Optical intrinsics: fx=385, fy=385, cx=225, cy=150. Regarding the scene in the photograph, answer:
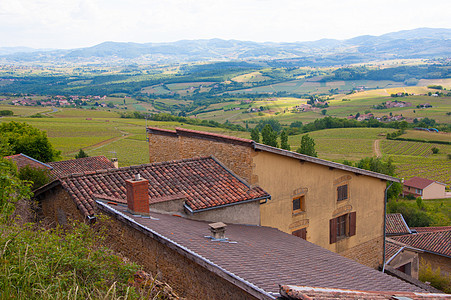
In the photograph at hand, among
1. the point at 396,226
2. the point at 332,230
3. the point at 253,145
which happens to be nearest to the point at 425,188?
the point at 396,226

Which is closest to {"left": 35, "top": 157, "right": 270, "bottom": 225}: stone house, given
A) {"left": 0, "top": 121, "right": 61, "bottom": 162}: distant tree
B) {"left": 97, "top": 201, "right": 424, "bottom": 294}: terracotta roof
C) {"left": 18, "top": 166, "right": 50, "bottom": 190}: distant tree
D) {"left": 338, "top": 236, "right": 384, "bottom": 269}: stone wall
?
{"left": 97, "top": 201, "right": 424, "bottom": 294}: terracotta roof

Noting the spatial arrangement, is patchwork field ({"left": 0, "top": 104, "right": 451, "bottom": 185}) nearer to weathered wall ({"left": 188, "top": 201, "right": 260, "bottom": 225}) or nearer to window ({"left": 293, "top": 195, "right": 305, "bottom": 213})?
window ({"left": 293, "top": 195, "right": 305, "bottom": 213})

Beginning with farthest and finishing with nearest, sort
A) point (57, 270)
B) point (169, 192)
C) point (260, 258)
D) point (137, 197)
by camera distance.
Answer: point (169, 192)
point (137, 197)
point (260, 258)
point (57, 270)

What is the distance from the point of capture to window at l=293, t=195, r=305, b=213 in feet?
46.0

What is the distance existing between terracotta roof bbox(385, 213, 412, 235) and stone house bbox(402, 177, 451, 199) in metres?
27.8

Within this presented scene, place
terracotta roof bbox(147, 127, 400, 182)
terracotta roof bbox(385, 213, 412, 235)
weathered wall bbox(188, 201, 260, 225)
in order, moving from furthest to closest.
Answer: terracotta roof bbox(385, 213, 412, 235)
terracotta roof bbox(147, 127, 400, 182)
weathered wall bbox(188, 201, 260, 225)

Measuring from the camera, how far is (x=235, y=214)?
39.1 feet

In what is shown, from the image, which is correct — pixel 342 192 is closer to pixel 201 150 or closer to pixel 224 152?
pixel 224 152

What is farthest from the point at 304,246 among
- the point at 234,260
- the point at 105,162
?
the point at 105,162

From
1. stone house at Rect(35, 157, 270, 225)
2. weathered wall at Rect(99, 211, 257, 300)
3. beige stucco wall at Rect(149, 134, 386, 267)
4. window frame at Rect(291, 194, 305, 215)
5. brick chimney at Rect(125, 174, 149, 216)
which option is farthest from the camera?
window frame at Rect(291, 194, 305, 215)

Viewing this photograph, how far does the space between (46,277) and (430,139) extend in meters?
97.7

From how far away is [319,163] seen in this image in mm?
14031

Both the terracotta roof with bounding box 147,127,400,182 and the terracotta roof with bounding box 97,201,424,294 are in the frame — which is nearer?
the terracotta roof with bounding box 97,201,424,294

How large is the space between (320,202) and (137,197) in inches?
305
